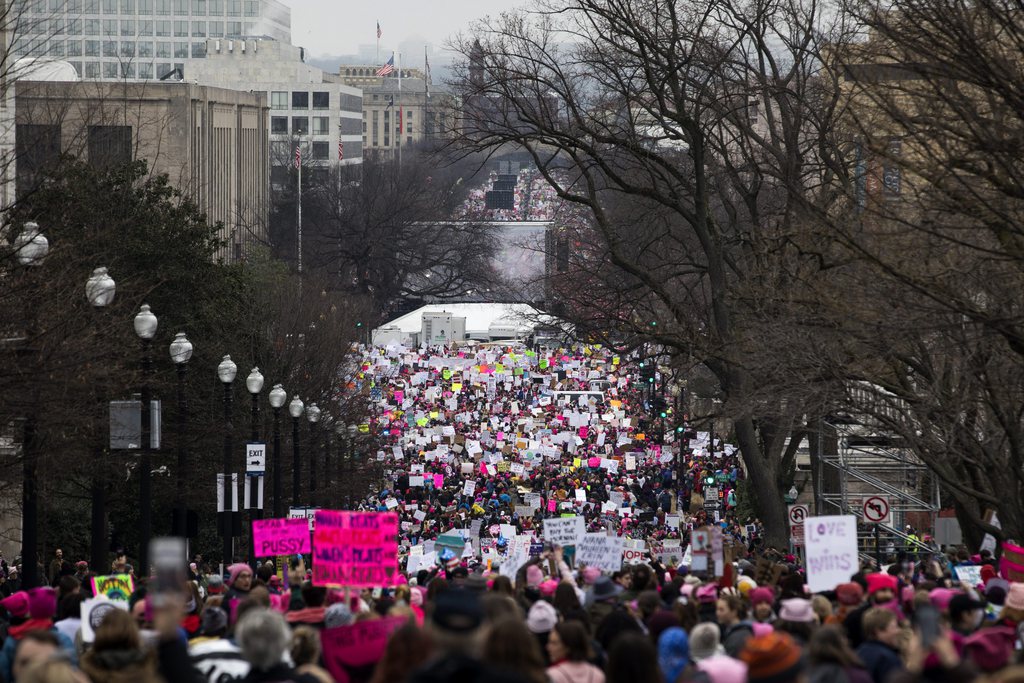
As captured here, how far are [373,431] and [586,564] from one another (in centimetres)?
4306

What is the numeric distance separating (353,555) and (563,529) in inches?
327

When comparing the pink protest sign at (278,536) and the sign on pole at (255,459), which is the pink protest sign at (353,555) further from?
the sign on pole at (255,459)

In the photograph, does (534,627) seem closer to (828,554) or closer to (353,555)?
(353,555)

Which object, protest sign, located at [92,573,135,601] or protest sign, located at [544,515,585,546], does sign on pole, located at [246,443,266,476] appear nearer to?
protest sign, located at [544,515,585,546]

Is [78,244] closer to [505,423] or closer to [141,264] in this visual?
[141,264]

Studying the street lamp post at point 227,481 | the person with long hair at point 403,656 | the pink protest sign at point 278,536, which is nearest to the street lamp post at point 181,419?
the street lamp post at point 227,481

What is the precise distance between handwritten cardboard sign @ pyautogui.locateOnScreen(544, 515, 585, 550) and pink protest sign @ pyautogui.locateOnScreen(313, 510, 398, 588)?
25.8ft

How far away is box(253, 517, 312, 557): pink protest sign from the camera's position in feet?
71.3

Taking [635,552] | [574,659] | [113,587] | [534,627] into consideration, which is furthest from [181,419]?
[574,659]

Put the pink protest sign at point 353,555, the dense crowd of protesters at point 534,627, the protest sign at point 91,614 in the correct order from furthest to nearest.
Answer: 1. the pink protest sign at point 353,555
2. the protest sign at point 91,614
3. the dense crowd of protesters at point 534,627

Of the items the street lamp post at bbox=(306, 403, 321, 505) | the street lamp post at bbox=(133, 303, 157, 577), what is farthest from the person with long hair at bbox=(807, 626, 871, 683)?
the street lamp post at bbox=(306, 403, 321, 505)

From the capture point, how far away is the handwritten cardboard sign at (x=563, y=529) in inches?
865

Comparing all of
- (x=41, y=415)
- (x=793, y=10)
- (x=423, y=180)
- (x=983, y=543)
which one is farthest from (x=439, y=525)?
(x=423, y=180)

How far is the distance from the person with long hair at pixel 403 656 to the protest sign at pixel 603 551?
995 centimetres
